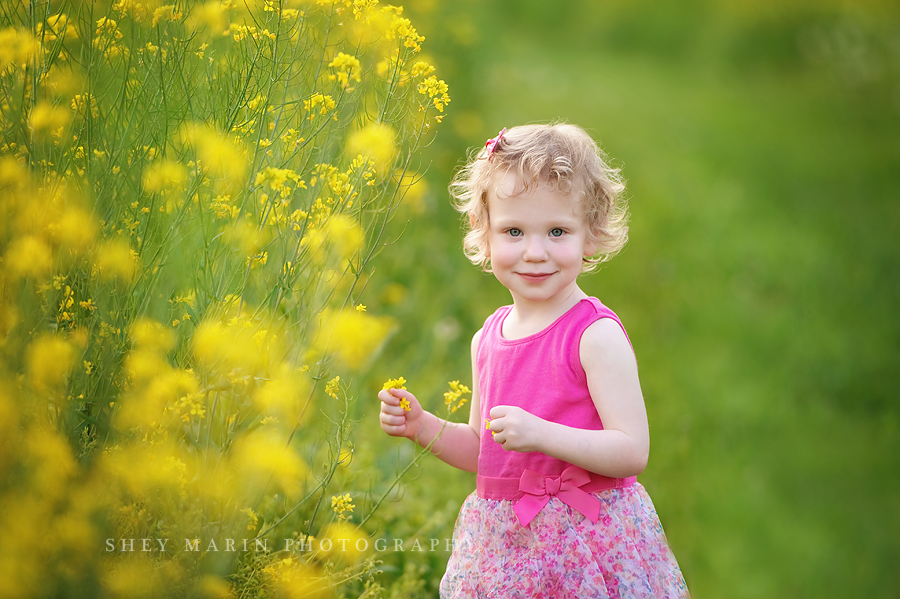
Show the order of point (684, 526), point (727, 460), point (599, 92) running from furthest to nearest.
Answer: point (599, 92) → point (727, 460) → point (684, 526)

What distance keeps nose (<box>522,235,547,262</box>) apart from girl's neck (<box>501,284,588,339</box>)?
116mm

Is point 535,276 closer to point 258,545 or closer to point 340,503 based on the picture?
point 340,503

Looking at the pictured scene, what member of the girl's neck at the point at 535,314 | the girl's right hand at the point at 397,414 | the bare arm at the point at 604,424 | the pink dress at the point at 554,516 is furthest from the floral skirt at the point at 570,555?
the girl's neck at the point at 535,314

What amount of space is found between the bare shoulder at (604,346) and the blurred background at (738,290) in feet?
1.47

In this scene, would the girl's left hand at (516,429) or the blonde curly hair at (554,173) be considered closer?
the girl's left hand at (516,429)

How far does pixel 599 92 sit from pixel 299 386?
321 inches

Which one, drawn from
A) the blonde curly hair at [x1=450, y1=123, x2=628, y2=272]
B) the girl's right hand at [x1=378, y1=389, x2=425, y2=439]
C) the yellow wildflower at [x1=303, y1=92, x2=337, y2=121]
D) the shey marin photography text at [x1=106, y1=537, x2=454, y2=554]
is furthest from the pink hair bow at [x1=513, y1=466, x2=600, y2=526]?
the yellow wildflower at [x1=303, y1=92, x2=337, y2=121]

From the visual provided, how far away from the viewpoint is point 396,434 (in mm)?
1843

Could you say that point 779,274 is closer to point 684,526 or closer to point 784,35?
point 684,526

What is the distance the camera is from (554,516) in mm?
1696

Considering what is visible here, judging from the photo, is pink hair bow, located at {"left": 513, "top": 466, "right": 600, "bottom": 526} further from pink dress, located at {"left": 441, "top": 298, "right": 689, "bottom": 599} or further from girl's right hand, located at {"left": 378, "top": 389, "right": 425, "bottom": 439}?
girl's right hand, located at {"left": 378, "top": 389, "right": 425, "bottom": 439}

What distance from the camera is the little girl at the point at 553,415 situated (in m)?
1.66

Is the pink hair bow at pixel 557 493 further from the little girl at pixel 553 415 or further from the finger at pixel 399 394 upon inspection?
the finger at pixel 399 394

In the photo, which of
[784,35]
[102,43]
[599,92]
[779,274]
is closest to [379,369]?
[102,43]
